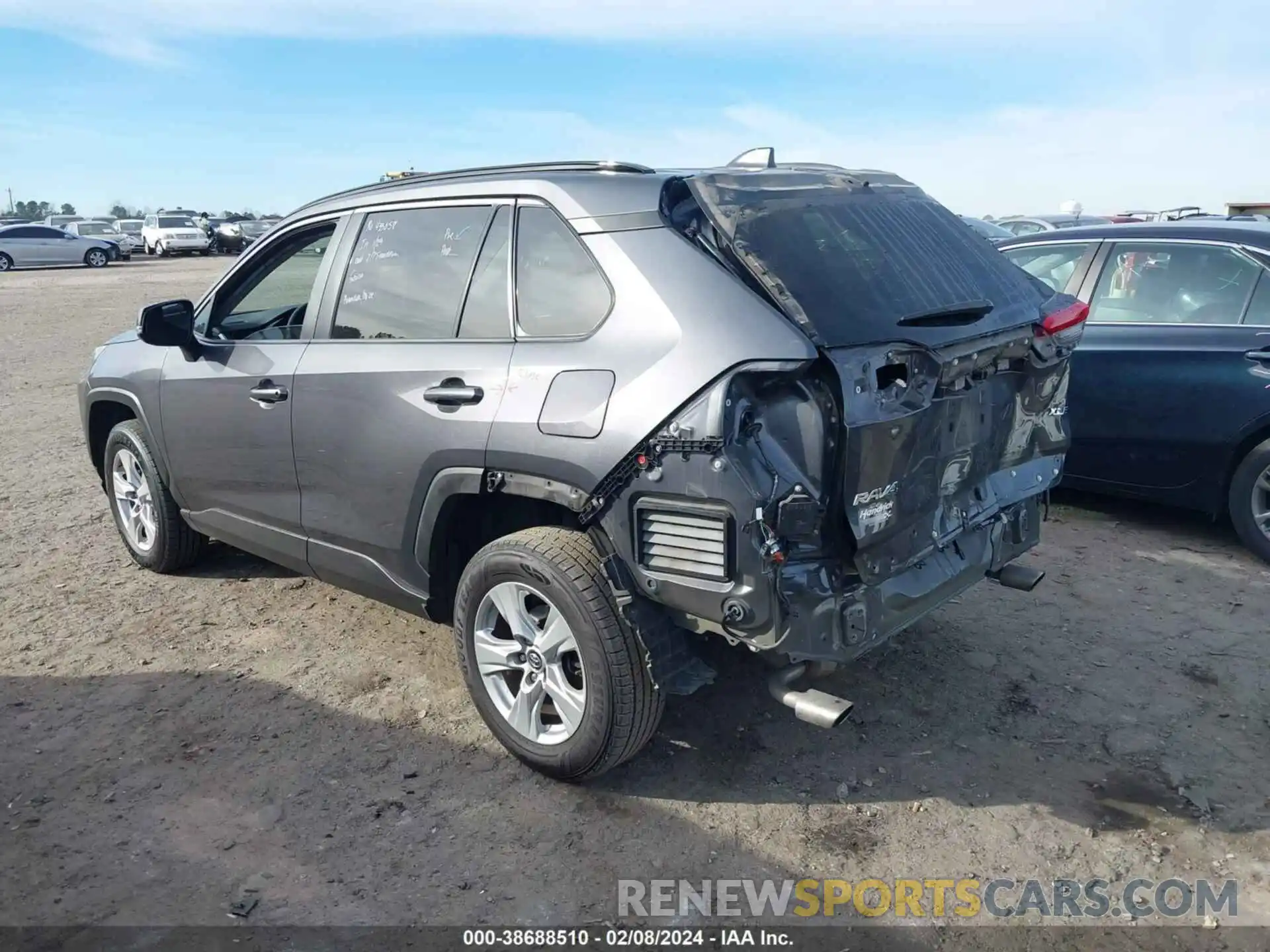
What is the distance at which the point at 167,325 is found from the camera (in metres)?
4.48

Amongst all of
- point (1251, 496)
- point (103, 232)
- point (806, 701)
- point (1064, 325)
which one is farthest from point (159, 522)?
point (103, 232)

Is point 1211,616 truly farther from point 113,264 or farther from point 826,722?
point 113,264

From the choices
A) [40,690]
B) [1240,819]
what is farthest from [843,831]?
[40,690]

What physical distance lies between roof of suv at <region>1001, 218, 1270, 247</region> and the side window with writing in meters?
4.11

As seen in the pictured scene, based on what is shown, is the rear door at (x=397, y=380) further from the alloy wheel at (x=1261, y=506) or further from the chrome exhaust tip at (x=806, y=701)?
the alloy wheel at (x=1261, y=506)

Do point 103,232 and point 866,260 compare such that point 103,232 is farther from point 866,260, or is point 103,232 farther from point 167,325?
point 866,260

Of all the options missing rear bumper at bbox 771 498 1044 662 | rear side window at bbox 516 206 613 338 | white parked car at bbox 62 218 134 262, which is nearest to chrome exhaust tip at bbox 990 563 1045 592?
missing rear bumper at bbox 771 498 1044 662

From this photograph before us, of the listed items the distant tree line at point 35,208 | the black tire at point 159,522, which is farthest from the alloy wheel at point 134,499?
the distant tree line at point 35,208

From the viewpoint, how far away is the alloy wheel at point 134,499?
531 centimetres

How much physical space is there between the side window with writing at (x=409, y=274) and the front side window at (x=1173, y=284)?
3.92 m

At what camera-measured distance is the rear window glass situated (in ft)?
9.75

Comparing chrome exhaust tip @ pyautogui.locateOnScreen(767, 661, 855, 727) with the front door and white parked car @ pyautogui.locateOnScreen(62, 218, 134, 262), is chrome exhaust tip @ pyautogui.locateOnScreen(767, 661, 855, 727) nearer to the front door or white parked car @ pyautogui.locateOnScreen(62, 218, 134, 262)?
the front door

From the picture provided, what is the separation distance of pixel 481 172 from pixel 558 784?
7.29 feet

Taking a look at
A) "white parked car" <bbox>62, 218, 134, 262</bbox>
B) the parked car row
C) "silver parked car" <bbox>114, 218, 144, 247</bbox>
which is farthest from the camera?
"silver parked car" <bbox>114, 218, 144, 247</bbox>
